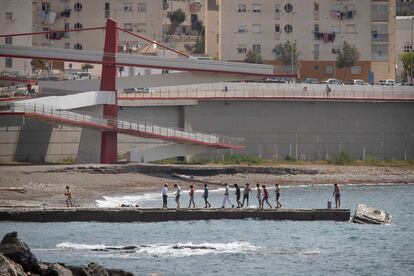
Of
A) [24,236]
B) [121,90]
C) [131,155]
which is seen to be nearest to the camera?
[24,236]

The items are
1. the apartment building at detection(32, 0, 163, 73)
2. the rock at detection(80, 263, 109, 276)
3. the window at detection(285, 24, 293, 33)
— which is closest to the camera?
the rock at detection(80, 263, 109, 276)

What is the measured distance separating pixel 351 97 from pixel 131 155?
17671mm

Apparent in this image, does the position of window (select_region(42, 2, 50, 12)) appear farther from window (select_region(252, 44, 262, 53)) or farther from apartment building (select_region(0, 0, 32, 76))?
window (select_region(252, 44, 262, 53))

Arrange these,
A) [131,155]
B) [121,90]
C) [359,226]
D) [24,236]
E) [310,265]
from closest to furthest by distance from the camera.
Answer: [310,265], [24,236], [359,226], [131,155], [121,90]

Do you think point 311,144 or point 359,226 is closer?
point 359,226

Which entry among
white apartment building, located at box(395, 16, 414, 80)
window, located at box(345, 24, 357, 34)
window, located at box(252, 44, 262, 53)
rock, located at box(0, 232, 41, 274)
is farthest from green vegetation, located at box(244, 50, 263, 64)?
rock, located at box(0, 232, 41, 274)

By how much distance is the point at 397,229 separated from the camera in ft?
221

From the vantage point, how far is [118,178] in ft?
270

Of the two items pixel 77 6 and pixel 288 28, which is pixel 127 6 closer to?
pixel 77 6

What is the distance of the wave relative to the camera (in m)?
56.6

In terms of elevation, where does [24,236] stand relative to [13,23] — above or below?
below

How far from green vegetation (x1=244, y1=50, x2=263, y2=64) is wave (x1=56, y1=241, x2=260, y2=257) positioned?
61002 mm

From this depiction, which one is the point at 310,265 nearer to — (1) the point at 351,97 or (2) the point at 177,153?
(2) the point at 177,153

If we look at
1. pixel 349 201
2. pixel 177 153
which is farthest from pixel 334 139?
pixel 349 201
